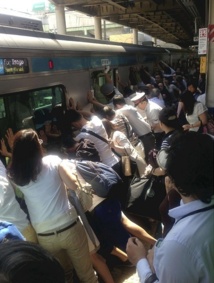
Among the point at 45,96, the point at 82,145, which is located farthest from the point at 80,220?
the point at 45,96

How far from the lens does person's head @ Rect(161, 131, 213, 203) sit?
1.13m

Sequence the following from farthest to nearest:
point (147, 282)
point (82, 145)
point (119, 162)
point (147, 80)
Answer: point (147, 80) → point (119, 162) → point (82, 145) → point (147, 282)

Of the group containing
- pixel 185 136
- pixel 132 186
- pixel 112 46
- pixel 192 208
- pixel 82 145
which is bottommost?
pixel 132 186

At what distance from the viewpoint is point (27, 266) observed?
0.95 m

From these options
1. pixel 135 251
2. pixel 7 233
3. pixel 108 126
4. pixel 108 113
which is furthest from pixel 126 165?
pixel 7 233

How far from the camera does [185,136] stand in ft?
4.02

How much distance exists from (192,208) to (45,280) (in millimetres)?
599

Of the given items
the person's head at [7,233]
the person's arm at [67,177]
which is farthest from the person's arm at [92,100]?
the person's head at [7,233]

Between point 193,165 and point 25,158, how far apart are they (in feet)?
4.35

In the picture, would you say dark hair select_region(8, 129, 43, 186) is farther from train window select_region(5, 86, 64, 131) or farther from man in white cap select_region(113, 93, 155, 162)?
man in white cap select_region(113, 93, 155, 162)

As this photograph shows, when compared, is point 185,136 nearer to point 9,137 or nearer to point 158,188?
point 158,188

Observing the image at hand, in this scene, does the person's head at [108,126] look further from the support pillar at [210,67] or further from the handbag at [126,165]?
the support pillar at [210,67]

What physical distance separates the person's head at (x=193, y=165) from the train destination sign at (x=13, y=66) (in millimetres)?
2305

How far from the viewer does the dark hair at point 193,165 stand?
44.5 inches
